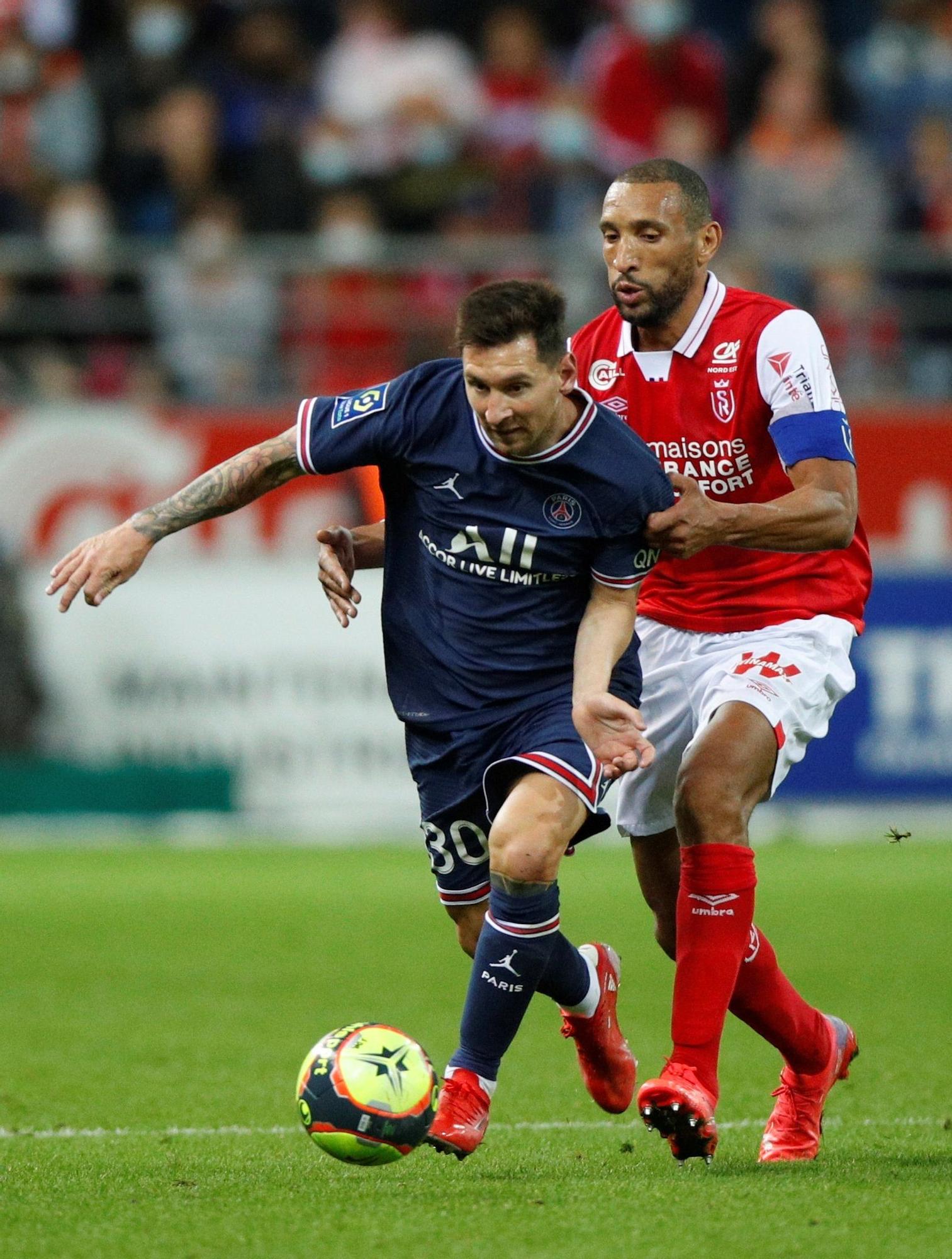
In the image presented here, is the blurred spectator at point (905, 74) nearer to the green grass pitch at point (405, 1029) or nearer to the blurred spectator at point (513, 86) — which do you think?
the blurred spectator at point (513, 86)

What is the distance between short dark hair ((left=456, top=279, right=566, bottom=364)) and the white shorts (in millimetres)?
→ 1028

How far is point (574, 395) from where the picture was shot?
16.8ft

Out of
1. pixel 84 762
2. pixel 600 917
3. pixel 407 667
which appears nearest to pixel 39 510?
pixel 84 762

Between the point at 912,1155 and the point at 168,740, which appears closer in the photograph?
the point at 912,1155

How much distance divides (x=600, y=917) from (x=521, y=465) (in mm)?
5380

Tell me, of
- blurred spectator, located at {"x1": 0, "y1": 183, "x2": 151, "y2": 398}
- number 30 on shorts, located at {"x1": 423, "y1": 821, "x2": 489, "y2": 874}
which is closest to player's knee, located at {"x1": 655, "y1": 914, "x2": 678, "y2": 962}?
number 30 on shorts, located at {"x1": 423, "y1": 821, "x2": 489, "y2": 874}

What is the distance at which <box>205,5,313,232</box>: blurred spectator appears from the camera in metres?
15.1

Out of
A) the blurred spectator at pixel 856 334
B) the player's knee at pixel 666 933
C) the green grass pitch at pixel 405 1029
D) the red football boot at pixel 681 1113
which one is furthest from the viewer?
the blurred spectator at pixel 856 334

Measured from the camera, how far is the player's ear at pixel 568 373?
4.96 metres

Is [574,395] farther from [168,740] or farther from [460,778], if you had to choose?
[168,740]

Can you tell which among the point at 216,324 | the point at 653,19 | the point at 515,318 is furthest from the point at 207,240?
the point at 515,318

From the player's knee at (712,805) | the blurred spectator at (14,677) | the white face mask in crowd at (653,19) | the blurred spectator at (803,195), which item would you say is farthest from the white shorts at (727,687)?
the white face mask in crowd at (653,19)

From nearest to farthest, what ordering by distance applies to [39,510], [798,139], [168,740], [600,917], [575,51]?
1. [600,917]
2. [168,740]
3. [39,510]
4. [798,139]
5. [575,51]

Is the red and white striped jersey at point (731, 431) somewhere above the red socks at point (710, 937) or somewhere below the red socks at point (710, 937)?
above
